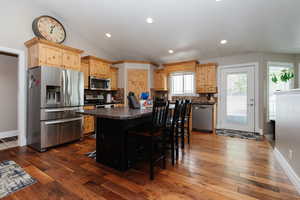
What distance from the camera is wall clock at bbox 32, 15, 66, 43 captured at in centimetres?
346

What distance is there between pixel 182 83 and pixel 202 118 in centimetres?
168

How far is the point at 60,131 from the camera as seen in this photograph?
3203 mm

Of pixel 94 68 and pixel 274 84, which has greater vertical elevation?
pixel 94 68

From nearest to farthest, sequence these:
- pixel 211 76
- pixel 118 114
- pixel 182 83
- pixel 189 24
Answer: pixel 118 114, pixel 189 24, pixel 211 76, pixel 182 83

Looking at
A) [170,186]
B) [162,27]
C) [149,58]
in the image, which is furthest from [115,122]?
[149,58]

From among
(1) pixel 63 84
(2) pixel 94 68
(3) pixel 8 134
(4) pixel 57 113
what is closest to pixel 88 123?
(4) pixel 57 113

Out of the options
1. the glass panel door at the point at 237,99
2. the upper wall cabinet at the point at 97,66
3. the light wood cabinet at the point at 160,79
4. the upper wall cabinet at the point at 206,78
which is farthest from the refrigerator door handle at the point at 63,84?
the glass panel door at the point at 237,99

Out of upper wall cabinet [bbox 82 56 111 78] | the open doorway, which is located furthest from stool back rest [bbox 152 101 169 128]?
A: the open doorway

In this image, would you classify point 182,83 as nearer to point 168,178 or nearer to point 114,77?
point 114,77

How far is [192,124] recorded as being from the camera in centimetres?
481

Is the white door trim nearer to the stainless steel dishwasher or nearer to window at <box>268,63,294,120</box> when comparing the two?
the stainless steel dishwasher

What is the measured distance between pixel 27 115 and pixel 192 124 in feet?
14.8

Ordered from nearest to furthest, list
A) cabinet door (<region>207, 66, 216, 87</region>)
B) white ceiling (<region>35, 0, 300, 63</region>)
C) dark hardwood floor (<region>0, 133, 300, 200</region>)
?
dark hardwood floor (<region>0, 133, 300, 200</region>), white ceiling (<region>35, 0, 300, 63</region>), cabinet door (<region>207, 66, 216, 87</region>)

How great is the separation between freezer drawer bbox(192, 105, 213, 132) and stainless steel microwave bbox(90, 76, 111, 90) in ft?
10.00
